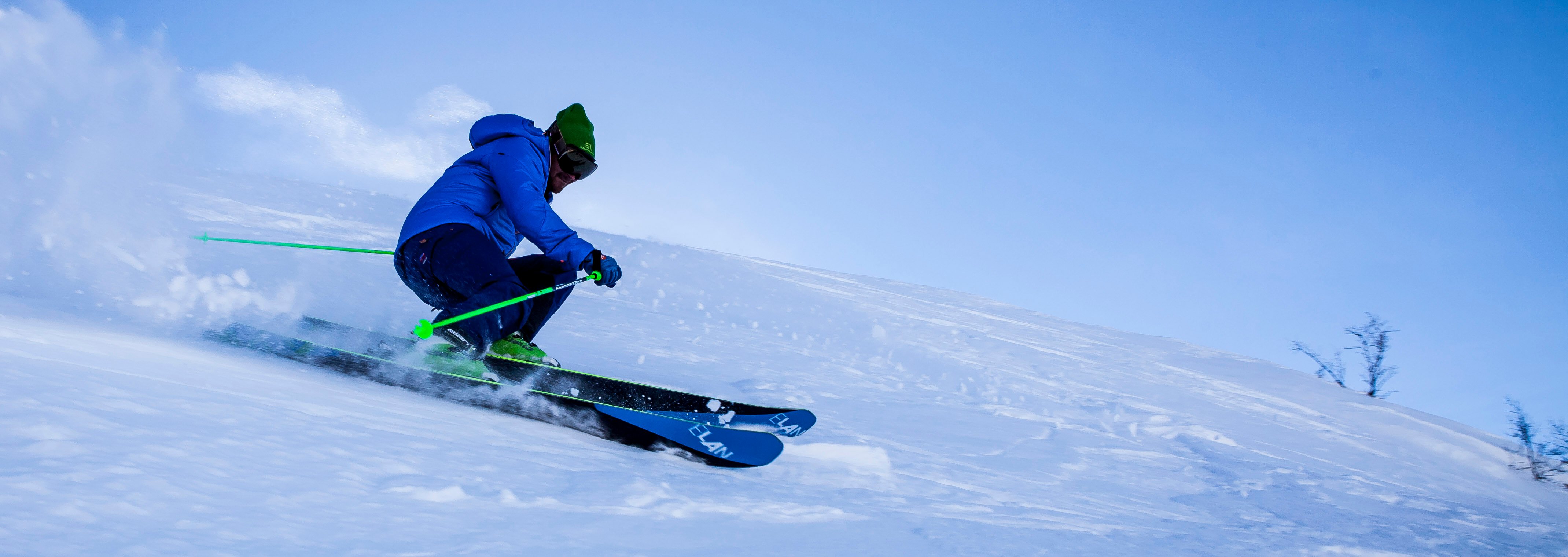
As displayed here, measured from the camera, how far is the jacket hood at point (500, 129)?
3.19m

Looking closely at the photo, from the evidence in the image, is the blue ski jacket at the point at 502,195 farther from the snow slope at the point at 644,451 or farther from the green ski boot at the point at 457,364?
the snow slope at the point at 644,451

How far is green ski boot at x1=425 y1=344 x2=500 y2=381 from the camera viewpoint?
9.20 ft

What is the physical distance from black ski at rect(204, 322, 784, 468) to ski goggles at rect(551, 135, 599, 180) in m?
1.09

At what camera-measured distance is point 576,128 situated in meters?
3.37

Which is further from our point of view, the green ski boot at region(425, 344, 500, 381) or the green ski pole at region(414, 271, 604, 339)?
the green ski boot at region(425, 344, 500, 381)

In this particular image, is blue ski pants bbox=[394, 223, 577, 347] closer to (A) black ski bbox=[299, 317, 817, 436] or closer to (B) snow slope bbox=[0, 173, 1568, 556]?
(A) black ski bbox=[299, 317, 817, 436]

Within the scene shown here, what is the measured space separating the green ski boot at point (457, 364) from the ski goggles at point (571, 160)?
1000 millimetres

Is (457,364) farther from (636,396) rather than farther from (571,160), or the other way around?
(571,160)

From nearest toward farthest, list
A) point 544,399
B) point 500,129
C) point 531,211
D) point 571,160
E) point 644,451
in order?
1. point 644,451
2. point 544,399
3. point 531,211
4. point 500,129
5. point 571,160

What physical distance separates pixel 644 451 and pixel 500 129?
171 cm

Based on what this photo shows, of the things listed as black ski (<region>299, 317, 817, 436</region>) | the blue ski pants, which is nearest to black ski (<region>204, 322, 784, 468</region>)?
black ski (<region>299, 317, 817, 436</region>)

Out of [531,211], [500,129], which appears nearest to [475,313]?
[531,211]

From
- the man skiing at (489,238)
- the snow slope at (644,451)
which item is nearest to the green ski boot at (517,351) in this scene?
the man skiing at (489,238)

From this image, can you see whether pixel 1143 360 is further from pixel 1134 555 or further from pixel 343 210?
pixel 343 210
